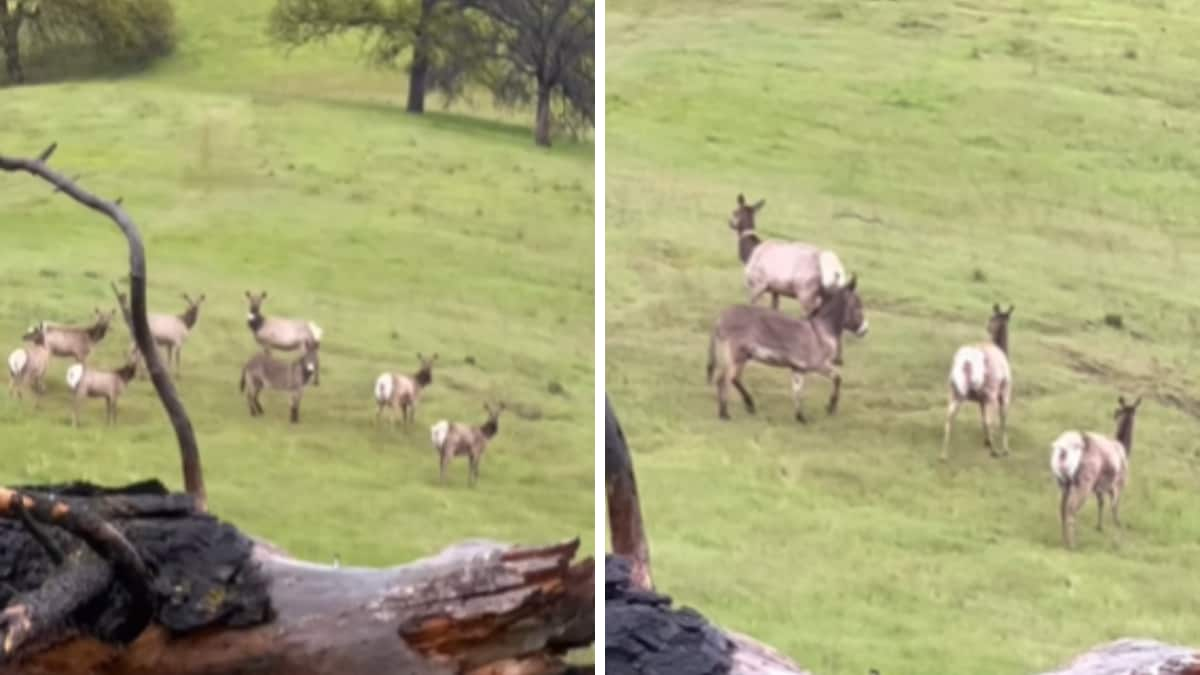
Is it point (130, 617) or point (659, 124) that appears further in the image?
point (659, 124)

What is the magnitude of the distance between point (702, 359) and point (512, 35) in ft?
2.70

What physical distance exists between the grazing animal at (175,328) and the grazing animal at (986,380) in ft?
5.18

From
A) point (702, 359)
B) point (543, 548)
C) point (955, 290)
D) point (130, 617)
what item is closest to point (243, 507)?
point (130, 617)

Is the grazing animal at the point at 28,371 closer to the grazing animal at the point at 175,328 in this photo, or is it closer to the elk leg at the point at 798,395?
the grazing animal at the point at 175,328

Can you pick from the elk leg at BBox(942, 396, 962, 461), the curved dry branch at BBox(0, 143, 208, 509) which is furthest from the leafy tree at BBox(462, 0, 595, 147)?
the elk leg at BBox(942, 396, 962, 461)

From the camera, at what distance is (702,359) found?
12.8ft

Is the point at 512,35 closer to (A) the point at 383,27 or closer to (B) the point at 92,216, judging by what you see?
(A) the point at 383,27

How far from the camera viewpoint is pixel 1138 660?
365 cm

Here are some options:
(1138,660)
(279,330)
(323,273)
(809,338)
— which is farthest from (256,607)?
(1138,660)

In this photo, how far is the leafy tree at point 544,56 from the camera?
3.98 meters

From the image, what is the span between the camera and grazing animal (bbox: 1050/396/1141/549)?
369cm

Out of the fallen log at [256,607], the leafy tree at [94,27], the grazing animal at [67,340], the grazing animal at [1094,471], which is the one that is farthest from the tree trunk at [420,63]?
the grazing animal at [1094,471]

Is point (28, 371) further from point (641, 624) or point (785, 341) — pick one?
point (785, 341)

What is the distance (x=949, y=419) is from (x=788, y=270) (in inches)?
18.0
